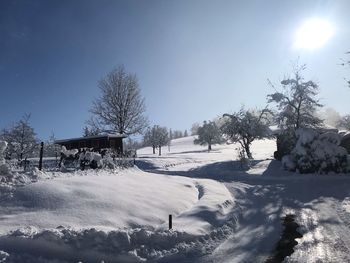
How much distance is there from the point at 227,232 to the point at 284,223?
2198mm

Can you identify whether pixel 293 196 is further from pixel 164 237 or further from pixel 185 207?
pixel 164 237

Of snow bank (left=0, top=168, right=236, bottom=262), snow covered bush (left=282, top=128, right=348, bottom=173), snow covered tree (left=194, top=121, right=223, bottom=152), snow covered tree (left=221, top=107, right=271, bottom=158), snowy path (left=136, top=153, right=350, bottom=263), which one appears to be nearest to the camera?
snow bank (left=0, top=168, right=236, bottom=262)

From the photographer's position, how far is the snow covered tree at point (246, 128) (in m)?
45.5

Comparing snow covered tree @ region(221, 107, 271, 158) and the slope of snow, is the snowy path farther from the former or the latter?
snow covered tree @ region(221, 107, 271, 158)

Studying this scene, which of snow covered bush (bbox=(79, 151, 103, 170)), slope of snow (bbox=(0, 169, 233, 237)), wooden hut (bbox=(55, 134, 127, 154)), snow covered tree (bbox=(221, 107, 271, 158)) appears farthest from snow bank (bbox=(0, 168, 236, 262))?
snow covered tree (bbox=(221, 107, 271, 158))

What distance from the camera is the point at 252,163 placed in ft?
127

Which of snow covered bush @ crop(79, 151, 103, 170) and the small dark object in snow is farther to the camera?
snow covered bush @ crop(79, 151, 103, 170)

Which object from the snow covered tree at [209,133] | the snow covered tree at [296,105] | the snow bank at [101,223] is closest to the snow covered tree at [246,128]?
the snow covered tree at [296,105]

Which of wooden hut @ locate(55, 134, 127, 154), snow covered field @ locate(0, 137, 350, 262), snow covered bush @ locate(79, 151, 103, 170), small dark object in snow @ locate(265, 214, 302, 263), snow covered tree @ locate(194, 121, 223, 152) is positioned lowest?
small dark object in snow @ locate(265, 214, 302, 263)

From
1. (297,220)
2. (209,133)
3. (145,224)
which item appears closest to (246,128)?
(297,220)

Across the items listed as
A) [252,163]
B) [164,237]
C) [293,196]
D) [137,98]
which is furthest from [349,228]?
[137,98]

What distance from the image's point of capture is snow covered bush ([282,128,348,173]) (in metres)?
28.8

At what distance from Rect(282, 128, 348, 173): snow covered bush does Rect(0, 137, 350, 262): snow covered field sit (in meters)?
12.0

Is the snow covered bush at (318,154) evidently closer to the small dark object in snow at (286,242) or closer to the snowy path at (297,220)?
the snowy path at (297,220)
